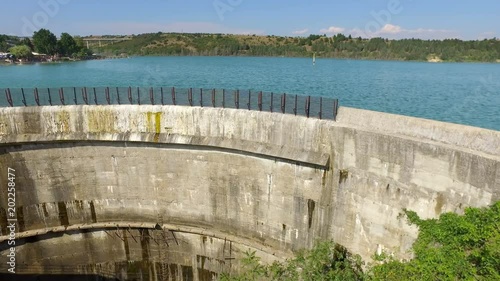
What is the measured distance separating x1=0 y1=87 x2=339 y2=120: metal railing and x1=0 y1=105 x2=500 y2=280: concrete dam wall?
27.2 inches

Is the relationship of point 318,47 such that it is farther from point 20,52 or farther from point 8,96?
point 8,96

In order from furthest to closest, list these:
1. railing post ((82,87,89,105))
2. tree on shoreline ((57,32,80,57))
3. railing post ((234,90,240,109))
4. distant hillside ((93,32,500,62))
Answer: tree on shoreline ((57,32,80,57)), distant hillside ((93,32,500,62)), railing post ((82,87,89,105)), railing post ((234,90,240,109))

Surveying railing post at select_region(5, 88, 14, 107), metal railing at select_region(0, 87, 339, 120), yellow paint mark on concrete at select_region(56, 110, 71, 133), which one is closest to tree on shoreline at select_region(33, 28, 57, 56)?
metal railing at select_region(0, 87, 339, 120)

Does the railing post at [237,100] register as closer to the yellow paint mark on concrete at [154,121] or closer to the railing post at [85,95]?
the yellow paint mark on concrete at [154,121]

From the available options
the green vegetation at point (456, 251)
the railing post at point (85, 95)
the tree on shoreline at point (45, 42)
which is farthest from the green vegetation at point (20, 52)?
the green vegetation at point (456, 251)

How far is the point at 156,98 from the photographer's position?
1630 centimetres

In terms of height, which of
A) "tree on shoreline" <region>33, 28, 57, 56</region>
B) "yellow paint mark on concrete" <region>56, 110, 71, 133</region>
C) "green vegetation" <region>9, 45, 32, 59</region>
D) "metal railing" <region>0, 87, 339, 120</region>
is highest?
"tree on shoreline" <region>33, 28, 57, 56</region>

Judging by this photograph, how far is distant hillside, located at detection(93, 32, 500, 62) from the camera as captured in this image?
264 ft

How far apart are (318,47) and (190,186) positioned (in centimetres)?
10146

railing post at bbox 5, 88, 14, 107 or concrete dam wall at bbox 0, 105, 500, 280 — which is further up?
railing post at bbox 5, 88, 14, 107

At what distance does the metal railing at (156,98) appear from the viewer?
47.8 ft

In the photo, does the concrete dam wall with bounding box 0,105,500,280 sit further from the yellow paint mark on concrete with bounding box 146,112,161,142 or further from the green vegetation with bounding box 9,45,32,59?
the green vegetation with bounding box 9,45,32,59

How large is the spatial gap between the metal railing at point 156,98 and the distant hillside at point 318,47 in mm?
77855

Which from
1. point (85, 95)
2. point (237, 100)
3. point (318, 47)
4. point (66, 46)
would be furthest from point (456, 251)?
point (66, 46)
